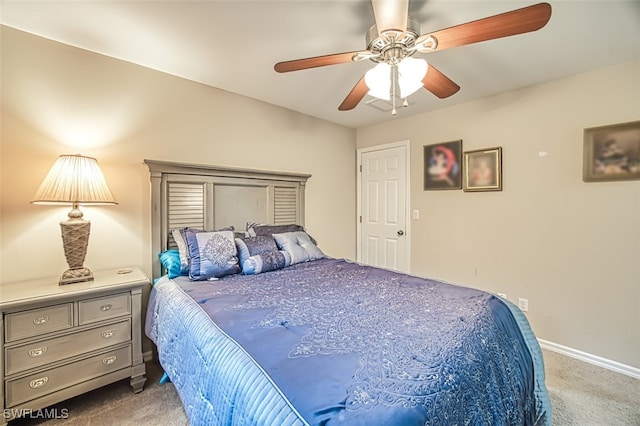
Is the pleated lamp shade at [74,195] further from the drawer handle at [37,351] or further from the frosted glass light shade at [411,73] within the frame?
the frosted glass light shade at [411,73]

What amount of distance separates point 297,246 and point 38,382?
1.82 m

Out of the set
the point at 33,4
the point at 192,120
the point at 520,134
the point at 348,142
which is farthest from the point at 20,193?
the point at 520,134

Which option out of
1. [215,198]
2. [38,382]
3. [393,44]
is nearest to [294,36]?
[393,44]

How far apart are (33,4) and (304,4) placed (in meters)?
1.58

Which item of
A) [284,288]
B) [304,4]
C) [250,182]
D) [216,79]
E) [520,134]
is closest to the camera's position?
[304,4]

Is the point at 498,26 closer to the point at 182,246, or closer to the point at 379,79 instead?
the point at 379,79

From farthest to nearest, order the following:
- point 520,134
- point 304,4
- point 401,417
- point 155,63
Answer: point 520,134 → point 155,63 → point 304,4 → point 401,417

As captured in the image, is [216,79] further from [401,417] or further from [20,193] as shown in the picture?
[401,417]

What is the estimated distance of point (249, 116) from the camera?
2.94 metres

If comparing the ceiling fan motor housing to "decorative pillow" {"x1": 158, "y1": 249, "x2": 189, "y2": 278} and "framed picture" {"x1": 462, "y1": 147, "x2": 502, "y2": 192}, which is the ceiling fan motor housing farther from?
"decorative pillow" {"x1": 158, "y1": 249, "x2": 189, "y2": 278}

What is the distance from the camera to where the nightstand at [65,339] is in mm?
1476

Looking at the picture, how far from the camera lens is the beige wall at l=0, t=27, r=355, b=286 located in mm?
1817

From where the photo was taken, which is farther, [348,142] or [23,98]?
[348,142]

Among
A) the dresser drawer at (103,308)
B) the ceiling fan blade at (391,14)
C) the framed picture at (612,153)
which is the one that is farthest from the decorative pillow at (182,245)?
the framed picture at (612,153)
